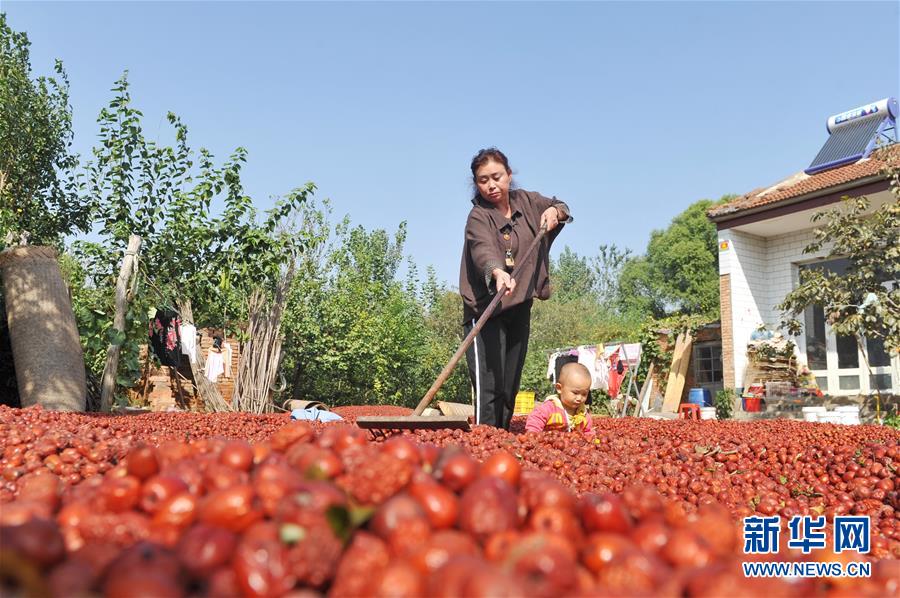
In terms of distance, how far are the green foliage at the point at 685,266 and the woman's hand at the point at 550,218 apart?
28.2m

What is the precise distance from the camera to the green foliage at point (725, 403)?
12445 millimetres

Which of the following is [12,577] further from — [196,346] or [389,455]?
[196,346]

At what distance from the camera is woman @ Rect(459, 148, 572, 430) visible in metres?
4.95

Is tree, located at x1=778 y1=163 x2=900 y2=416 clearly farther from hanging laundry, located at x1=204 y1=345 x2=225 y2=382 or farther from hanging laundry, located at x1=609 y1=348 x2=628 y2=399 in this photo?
hanging laundry, located at x1=204 y1=345 x2=225 y2=382

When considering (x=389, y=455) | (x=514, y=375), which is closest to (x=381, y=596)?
(x=389, y=455)

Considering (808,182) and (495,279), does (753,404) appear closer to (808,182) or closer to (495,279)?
(808,182)

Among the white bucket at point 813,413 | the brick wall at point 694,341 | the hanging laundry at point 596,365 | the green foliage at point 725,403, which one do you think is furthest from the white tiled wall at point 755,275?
the hanging laundry at point 596,365

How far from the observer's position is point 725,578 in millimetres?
997

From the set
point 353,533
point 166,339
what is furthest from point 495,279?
point 166,339

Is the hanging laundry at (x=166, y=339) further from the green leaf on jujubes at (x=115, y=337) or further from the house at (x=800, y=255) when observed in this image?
the house at (x=800, y=255)

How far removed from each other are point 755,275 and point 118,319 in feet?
37.1

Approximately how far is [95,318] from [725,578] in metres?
7.93

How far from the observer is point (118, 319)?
24.6ft

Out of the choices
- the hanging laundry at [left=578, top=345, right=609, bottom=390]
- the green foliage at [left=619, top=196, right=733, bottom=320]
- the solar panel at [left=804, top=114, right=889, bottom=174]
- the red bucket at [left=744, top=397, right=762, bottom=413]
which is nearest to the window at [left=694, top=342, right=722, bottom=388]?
the hanging laundry at [left=578, top=345, right=609, bottom=390]
